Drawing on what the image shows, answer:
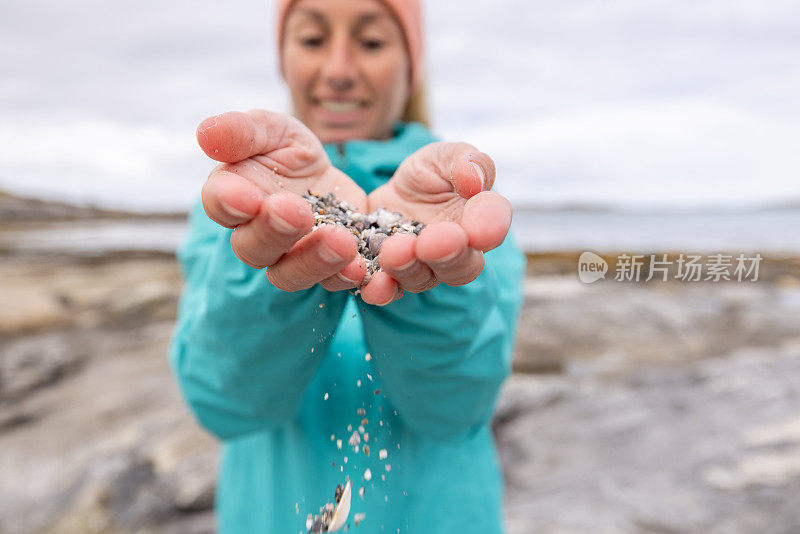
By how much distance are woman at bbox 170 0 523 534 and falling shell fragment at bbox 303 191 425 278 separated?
0.10 ft

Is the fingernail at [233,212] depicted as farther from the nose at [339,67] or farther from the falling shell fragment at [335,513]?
the nose at [339,67]

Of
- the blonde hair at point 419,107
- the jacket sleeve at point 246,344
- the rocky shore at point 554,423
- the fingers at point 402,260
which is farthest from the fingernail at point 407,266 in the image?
the rocky shore at point 554,423

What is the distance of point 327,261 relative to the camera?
0.63 m

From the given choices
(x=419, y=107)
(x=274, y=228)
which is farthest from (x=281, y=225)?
(x=419, y=107)

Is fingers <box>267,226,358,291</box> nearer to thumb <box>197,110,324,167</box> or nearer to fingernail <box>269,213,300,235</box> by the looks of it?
fingernail <box>269,213,300,235</box>

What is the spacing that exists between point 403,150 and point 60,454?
111 inches

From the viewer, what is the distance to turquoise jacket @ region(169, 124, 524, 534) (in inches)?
35.0

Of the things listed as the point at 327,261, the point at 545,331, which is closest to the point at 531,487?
the point at 327,261

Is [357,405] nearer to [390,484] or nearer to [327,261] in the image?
[390,484]

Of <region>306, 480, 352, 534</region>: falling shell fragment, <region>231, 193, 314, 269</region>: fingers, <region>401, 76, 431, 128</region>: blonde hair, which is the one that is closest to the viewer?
<region>231, 193, 314, 269</region>: fingers

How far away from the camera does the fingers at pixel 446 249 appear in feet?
2.00

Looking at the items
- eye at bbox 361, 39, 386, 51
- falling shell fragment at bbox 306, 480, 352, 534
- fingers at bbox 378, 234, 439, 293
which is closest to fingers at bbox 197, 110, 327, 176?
fingers at bbox 378, 234, 439, 293

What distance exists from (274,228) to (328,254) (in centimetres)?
6

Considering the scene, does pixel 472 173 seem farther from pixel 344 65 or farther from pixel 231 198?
pixel 344 65
